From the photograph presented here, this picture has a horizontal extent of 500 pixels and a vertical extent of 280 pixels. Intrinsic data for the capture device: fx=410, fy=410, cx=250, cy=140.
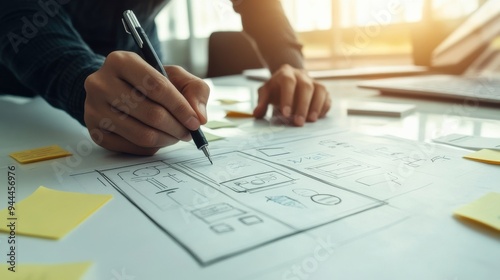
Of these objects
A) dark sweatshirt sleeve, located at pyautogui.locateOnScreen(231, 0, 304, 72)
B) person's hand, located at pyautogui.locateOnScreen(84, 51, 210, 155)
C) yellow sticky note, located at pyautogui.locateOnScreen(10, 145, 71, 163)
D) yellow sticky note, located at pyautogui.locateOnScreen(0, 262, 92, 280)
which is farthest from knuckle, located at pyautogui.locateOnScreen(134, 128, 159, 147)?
dark sweatshirt sleeve, located at pyautogui.locateOnScreen(231, 0, 304, 72)

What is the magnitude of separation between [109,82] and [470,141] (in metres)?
0.48

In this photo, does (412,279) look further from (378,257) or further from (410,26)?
(410,26)

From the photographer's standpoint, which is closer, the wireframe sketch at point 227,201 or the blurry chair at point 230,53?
the wireframe sketch at point 227,201

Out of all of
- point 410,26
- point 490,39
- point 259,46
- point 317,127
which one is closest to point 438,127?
point 317,127

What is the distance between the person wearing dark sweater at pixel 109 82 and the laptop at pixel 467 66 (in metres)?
0.25

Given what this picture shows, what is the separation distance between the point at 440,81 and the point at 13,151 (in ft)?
3.00

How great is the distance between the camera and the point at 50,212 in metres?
0.35

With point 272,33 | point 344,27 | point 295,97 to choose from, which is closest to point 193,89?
point 295,97

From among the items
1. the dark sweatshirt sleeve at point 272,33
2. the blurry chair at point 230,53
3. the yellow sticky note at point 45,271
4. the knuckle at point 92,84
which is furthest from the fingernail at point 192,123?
the blurry chair at point 230,53

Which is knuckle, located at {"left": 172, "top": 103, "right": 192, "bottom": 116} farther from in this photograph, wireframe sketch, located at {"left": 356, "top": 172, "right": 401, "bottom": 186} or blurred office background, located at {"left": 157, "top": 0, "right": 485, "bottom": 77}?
blurred office background, located at {"left": 157, "top": 0, "right": 485, "bottom": 77}

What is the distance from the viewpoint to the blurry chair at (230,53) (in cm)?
182

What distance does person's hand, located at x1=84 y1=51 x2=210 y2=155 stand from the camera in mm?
485

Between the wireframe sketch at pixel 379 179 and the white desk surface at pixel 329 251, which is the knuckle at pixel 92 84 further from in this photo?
the wireframe sketch at pixel 379 179

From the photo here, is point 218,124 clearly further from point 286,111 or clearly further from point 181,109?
point 181,109
